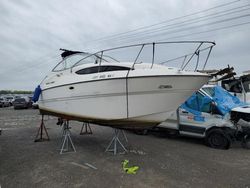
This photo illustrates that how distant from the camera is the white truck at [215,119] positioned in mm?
5523

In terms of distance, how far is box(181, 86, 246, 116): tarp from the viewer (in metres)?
5.60

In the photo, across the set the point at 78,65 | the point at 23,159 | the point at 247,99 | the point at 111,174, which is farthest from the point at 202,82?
the point at 23,159

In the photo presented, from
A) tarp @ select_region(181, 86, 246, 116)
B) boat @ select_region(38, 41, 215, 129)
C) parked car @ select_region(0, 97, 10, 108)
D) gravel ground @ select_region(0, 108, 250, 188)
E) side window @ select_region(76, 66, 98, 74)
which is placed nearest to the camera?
gravel ground @ select_region(0, 108, 250, 188)

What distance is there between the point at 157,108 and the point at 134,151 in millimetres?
1640

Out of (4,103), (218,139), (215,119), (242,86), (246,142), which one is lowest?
(246,142)

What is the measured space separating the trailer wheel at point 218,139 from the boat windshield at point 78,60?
361cm

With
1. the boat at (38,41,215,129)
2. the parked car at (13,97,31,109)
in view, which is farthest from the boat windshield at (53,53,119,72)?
the parked car at (13,97,31,109)

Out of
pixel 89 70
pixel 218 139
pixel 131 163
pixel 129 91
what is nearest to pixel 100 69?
pixel 89 70

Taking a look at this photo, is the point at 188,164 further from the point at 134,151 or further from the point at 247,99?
the point at 247,99

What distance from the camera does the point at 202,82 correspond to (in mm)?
4672

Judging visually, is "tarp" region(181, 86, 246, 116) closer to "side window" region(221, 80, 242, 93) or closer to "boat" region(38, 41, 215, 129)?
"boat" region(38, 41, 215, 129)

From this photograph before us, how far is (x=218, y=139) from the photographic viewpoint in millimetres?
5594

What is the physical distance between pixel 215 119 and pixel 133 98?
8.55 feet

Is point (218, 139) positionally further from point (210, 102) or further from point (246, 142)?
point (210, 102)
